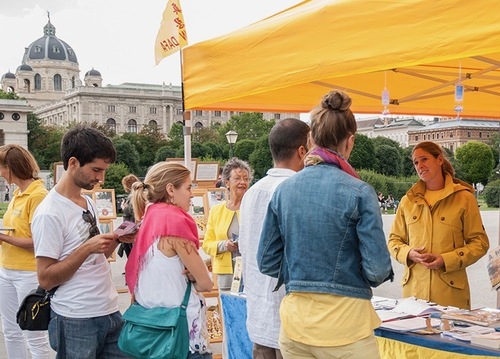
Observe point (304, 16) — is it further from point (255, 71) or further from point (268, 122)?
point (268, 122)

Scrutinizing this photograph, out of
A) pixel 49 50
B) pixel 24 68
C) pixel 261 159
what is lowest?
pixel 261 159

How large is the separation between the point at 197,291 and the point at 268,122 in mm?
94033

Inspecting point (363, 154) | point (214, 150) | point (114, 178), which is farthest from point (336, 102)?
point (214, 150)

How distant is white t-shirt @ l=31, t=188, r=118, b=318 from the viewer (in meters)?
2.96

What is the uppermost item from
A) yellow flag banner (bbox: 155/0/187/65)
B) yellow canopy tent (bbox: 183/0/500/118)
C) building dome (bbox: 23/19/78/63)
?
building dome (bbox: 23/19/78/63)

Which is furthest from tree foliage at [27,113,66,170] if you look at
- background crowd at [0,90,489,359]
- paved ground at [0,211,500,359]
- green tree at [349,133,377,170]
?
background crowd at [0,90,489,359]

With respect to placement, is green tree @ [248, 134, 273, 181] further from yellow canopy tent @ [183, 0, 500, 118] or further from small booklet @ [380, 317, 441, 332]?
small booklet @ [380, 317, 441, 332]

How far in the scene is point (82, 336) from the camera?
10.0ft

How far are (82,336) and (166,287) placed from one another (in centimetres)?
47

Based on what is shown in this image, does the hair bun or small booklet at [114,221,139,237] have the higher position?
the hair bun

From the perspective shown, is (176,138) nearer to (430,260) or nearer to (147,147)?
(147,147)

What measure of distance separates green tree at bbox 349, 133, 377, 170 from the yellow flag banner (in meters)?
58.9

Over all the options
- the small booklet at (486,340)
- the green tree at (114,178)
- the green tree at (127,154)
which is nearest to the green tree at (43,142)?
the green tree at (127,154)

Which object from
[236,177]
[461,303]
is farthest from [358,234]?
[236,177]
